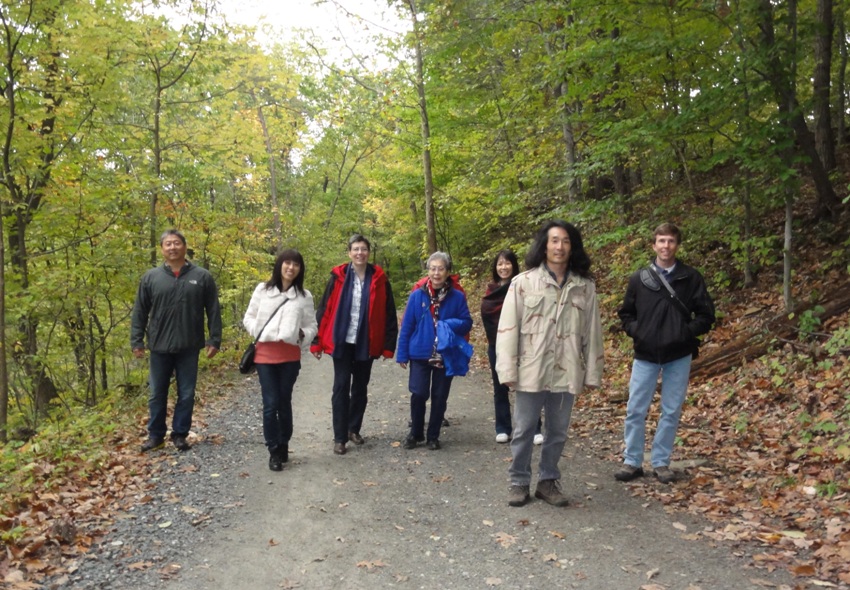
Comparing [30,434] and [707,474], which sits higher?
[707,474]

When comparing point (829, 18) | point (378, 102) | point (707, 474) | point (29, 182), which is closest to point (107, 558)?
point (707, 474)

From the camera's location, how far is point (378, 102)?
15719 millimetres

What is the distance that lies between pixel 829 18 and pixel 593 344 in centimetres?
668

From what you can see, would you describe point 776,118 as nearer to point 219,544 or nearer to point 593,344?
point 593,344

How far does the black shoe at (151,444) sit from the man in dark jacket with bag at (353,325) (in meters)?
1.93

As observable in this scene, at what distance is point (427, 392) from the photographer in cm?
637

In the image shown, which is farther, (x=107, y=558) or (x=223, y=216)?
(x=223, y=216)

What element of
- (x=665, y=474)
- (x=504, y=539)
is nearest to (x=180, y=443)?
(x=504, y=539)

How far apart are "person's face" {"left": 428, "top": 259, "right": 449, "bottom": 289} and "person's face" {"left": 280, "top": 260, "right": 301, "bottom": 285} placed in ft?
4.58

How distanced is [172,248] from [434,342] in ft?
9.62

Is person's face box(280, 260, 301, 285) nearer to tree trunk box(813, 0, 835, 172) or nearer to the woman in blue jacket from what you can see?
the woman in blue jacket

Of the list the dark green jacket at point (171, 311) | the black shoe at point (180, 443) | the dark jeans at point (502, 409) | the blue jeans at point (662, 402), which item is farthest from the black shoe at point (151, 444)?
the blue jeans at point (662, 402)

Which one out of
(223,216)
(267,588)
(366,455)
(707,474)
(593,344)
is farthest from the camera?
(223,216)

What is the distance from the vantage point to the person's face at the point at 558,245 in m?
4.57
